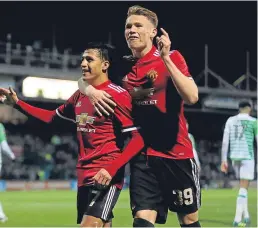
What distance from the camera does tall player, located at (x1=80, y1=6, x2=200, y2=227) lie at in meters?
4.80

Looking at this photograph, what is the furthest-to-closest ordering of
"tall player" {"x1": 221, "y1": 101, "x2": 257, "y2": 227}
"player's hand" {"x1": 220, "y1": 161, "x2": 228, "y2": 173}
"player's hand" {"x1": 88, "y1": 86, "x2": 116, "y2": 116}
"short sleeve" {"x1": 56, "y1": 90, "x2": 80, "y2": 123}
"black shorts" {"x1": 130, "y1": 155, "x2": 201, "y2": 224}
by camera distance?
"tall player" {"x1": 221, "y1": 101, "x2": 257, "y2": 227} < "player's hand" {"x1": 220, "y1": 161, "x2": 228, "y2": 173} < "short sleeve" {"x1": 56, "y1": 90, "x2": 80, "y2": 123} < "black shorts" {"x1": 130, "y1": 155, "x2": 201, "y2": 224} < "player's hand" {"x1": 88, "y1": 86, "x2": 116, "y2": 116}

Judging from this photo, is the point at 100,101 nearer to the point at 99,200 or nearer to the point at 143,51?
the point at 143,51

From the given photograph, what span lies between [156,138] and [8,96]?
142 centimetres

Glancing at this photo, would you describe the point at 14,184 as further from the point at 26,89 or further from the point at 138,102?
the point at 138,102

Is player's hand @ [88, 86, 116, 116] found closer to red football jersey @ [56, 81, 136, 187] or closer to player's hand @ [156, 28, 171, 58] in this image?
red football jersey @ [56, 81, 136, 187]

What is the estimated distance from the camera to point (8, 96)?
526 centimetres

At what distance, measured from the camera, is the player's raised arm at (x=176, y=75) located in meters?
4.28

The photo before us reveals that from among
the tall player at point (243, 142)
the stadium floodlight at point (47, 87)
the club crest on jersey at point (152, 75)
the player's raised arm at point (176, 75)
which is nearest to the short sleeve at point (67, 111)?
the club crest on jersey at point (152, 75)

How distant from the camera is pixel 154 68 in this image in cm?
485

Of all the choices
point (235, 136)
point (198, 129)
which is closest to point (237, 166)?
point (235, 136)

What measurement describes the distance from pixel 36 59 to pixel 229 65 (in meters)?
18.0

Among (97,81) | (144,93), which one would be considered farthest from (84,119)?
(144,93)

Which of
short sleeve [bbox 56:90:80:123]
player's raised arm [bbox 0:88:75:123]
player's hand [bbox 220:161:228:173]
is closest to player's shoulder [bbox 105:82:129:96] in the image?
short sleeve [bbox 56:90:80:123]

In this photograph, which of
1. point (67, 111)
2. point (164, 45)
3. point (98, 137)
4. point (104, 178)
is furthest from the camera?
point (67, 111)
